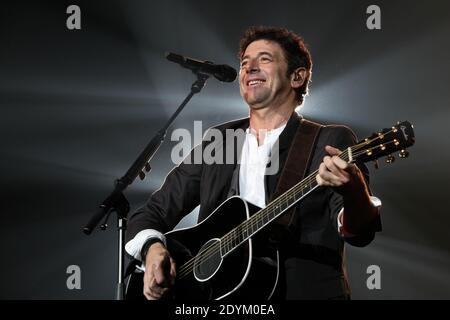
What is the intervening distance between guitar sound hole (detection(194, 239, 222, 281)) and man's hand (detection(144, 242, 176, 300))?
0.10 meters

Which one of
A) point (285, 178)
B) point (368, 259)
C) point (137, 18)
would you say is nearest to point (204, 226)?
point (285, 178)

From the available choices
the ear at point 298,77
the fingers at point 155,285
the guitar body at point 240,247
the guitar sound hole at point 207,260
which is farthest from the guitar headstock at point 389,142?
the fingers at point 155,285

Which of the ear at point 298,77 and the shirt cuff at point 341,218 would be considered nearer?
the shirt cuff at point 341,218

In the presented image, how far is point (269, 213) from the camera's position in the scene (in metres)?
A: 2.13

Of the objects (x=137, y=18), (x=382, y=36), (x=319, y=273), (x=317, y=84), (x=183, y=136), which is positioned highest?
(x=137, y=18)

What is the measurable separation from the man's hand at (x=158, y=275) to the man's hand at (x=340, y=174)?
0.73m

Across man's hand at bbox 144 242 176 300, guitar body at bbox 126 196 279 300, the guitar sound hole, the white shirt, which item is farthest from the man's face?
man's hand at bbox 144 242 176 300

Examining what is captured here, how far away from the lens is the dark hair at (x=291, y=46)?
2.65 meters

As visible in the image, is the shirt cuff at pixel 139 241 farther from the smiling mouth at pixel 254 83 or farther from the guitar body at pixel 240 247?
the smiling mouth at pixel 254 83

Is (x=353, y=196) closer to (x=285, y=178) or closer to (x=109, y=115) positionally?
(x=285, y=178)

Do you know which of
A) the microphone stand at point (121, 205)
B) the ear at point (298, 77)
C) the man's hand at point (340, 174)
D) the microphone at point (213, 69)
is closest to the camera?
the man's hand at point (340, 174)

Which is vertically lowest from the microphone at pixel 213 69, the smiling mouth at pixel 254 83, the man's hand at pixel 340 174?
the man's hand at pixel 340 174

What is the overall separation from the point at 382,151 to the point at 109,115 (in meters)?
1.65

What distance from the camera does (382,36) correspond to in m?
2.89
